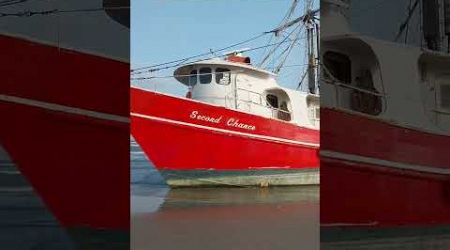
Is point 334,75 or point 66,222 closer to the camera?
point 66,222

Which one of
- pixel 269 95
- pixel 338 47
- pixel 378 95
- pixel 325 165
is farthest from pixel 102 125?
pixel 269 95

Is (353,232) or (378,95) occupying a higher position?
(378,95)

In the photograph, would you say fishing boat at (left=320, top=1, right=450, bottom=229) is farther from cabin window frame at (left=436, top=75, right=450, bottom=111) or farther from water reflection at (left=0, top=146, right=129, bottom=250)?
water reflection at (left=0, top=146, right=129, bottom=250)

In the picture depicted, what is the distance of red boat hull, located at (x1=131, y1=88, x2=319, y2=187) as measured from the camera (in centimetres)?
418

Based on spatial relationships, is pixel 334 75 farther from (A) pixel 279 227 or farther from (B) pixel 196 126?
(B) pixel 196 126

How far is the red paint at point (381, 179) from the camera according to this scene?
1763 mm

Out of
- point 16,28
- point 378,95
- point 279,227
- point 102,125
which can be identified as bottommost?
point 279,227

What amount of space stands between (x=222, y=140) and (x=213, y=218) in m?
2.38

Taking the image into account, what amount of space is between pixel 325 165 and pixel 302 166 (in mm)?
2748

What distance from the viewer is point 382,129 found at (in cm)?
190

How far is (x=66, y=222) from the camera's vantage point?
1.47 meters

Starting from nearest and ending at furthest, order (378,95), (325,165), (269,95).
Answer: (325,165) < (378,95) < (269,95)

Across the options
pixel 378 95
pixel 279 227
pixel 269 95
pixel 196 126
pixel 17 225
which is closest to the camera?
pixel 17 225

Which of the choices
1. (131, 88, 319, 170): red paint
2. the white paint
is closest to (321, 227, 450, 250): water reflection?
(131, 88, 319, 170): red paint
